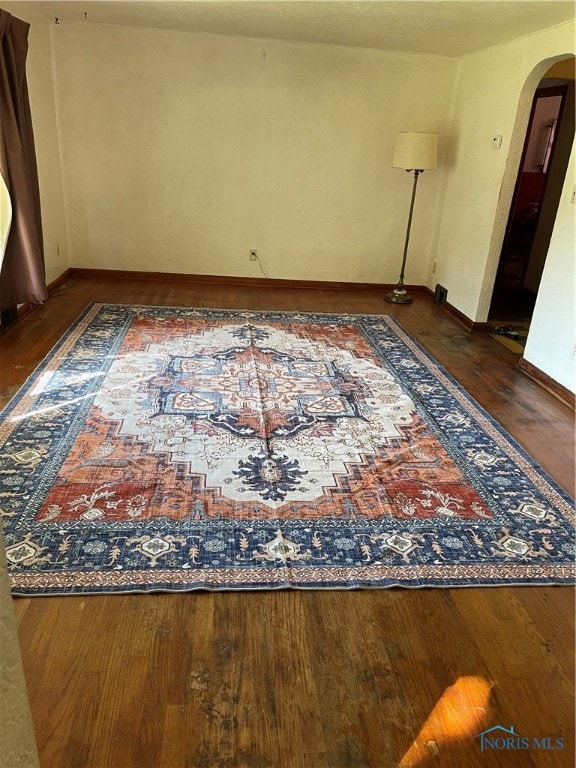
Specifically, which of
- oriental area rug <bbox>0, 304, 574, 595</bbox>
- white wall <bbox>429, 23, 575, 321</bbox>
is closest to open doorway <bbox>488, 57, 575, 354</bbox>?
white wall <bbox>429, 23, 575, 321</bbox>

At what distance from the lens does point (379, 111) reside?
17.6 feet

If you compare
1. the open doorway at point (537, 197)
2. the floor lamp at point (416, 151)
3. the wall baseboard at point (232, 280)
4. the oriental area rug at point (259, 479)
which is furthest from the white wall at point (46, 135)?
the open doorway at point (537, 197)

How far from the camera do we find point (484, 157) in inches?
188

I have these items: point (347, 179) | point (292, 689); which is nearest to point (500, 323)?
point (347, 179)

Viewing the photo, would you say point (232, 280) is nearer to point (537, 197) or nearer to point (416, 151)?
point (416, 151)

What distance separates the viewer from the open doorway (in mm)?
5559

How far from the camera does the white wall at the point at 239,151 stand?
5.09 meters

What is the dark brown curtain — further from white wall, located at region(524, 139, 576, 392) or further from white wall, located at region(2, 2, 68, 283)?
white wall, located at region(524, 139, 576, 392)

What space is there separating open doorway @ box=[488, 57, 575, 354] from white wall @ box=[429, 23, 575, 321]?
22.7 inches

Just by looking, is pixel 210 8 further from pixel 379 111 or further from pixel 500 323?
pixel 500 323

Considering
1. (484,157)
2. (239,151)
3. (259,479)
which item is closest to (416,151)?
(484,157)

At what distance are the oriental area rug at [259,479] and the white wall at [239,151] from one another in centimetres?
196

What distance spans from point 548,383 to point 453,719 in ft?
8.88

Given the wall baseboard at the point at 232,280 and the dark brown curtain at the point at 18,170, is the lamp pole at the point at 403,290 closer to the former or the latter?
the wall baseboard at the point at 232,280
